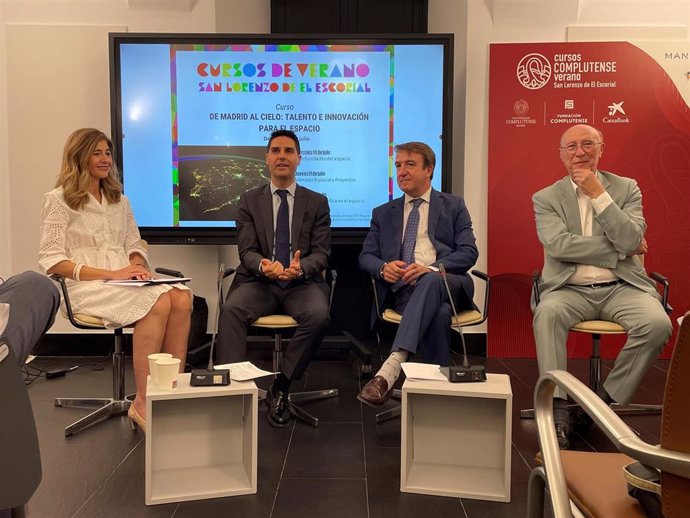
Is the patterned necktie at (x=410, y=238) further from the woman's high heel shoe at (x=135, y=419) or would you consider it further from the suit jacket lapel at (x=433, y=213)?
the woman's high heel shoe at (x=135, y=419)

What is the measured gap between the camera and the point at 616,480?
1387mm

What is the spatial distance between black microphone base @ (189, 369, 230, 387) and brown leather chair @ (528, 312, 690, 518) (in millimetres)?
1185

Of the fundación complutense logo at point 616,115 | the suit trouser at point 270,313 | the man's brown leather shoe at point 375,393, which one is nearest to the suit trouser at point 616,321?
the man's brown leather shoe at point 375,393

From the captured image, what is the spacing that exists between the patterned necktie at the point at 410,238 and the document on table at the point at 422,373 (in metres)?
1.09

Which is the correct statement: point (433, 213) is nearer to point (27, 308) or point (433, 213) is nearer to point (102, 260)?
point (102, 260)

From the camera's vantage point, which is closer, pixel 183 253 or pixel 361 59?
pixel 361 59

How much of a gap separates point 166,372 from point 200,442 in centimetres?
32

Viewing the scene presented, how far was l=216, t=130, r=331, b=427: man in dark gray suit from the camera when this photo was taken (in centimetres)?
317

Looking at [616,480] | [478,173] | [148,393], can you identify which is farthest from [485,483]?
[478,173]

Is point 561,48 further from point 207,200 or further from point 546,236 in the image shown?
point 207,200

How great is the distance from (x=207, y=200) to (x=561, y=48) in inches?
99.7

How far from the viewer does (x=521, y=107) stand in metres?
4.40

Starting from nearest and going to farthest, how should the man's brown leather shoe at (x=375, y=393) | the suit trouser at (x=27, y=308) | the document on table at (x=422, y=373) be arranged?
the suit trouser at (x=27, y=308) < the document on table at (x=422, y=373) < the man's brown leather shoe at (x=375, y=393)

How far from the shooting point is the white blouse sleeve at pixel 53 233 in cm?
314
